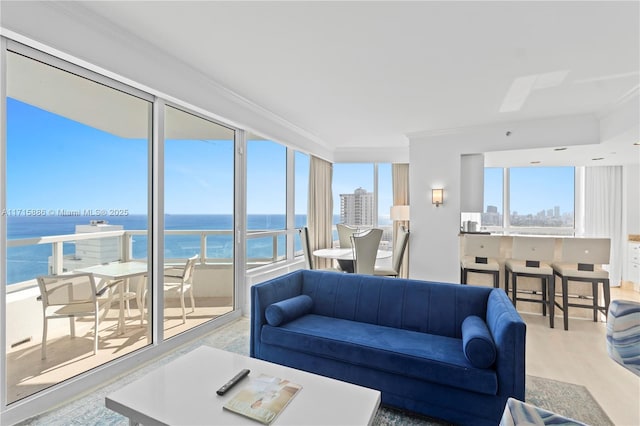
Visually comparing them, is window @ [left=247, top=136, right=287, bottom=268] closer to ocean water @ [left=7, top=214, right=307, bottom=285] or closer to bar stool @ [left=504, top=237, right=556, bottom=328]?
ocean water @ [left=7, top=214, right=307, bottom=285]

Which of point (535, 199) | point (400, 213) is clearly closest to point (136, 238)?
point (400, 213)

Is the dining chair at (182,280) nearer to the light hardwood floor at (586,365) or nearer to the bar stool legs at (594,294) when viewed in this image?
the light hardwood floor at (586,365)

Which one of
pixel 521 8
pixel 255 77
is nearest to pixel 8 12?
pixel 255 77

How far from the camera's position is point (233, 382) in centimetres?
159

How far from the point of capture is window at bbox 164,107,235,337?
312 cm

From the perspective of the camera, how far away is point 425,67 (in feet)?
9.19

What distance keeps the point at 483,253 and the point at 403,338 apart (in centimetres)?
256

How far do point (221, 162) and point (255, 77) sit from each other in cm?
119

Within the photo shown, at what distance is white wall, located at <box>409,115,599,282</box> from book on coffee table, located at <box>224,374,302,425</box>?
3861 mm

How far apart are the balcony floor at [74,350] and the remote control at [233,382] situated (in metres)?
1.47

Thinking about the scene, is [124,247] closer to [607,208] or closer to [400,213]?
[400,213]

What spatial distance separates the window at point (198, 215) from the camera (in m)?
3.12

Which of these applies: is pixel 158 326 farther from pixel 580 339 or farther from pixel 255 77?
pixel 580 339

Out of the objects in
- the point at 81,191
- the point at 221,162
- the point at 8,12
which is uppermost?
the point at 8,12
